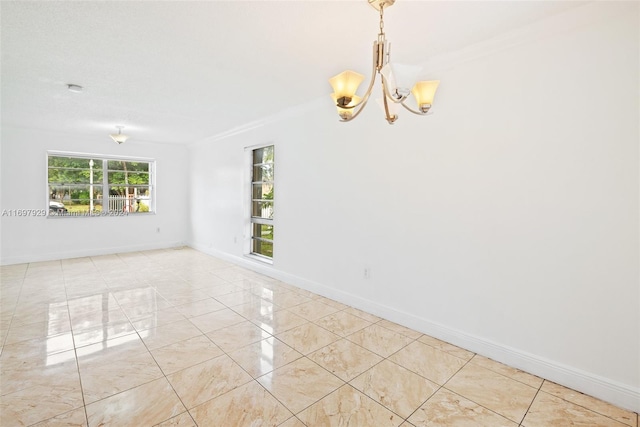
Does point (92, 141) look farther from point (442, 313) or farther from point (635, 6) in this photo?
point (635, 6)

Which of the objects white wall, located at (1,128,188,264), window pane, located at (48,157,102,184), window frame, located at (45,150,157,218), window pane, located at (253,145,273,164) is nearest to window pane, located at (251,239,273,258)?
window pane, located at (253,145,273,164)

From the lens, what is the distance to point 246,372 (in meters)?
2.20

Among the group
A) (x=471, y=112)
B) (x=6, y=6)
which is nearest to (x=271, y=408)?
(x=471, y=112)

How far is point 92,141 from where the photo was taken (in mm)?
5910

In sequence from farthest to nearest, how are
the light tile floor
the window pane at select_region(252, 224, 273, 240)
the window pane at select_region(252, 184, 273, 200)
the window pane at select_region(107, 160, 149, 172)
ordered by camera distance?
the window pane at select_region(107, 160, 149, 172) → the window pane at select_region(252, 224, 273, 240) → the window pane at select_region(252, 184, 273, 200) → the light tile floor

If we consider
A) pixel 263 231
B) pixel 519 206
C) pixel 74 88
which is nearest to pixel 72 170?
pixel 74 88

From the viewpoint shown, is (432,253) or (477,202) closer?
(477,202)

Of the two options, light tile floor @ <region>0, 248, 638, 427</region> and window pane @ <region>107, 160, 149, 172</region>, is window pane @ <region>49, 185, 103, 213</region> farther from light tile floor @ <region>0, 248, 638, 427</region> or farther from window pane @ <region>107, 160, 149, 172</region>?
light tile floor @ <region>0, 248, 638, 427</region>

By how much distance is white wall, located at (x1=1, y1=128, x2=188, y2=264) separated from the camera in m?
5.21

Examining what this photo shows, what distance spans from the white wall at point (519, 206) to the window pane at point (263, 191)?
1678 mm

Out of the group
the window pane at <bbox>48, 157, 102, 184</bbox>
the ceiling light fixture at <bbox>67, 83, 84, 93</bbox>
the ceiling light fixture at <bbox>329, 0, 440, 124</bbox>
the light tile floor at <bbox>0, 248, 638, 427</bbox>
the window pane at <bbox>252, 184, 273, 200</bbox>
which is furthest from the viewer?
the window pane at <bbox>48, 157, 102, 184</bbox>

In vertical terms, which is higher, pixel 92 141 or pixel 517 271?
pixel 92 141

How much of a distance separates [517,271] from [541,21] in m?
1.74

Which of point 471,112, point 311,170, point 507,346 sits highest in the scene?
point 471,112
